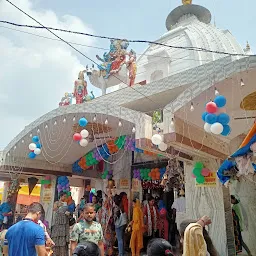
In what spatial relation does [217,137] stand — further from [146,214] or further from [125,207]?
[125,207]

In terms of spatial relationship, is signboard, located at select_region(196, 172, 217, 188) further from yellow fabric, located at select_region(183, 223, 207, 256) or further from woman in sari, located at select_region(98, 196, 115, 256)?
yellow fabric, located at select_region(183, 223, 207, 256)

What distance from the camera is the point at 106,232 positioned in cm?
817

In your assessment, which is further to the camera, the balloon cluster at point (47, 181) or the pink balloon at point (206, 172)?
the balloon cluster at point (47, 181)

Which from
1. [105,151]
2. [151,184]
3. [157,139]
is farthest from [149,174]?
[157,139]

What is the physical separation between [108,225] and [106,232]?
7.9 inches

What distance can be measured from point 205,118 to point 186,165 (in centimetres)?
255

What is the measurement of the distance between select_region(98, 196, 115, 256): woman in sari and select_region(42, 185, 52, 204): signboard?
11.0ft

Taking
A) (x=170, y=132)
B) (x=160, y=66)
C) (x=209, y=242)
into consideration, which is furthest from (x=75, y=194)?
(x=209, y=242)

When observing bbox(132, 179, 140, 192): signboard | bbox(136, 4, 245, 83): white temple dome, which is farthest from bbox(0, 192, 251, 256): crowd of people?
bbox(136, 4, 245, 83): white temple dome

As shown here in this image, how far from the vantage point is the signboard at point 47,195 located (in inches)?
434

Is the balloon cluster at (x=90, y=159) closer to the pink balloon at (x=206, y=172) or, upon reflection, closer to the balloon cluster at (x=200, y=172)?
the balloon cluster at (x=200, y=172)

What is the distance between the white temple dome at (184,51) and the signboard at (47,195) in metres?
8.35

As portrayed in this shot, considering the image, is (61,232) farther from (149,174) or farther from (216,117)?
(216,117)

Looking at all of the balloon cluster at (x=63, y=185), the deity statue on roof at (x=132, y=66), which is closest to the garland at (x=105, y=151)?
the balloon cluster at (x=63, y=185)
